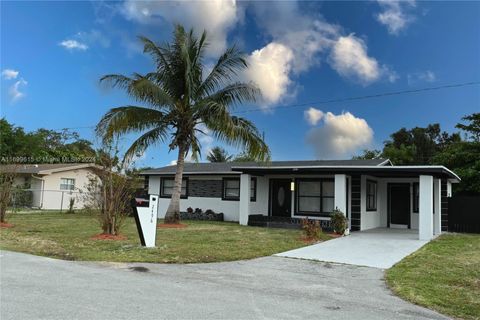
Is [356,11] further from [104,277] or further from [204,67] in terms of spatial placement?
[104,277]

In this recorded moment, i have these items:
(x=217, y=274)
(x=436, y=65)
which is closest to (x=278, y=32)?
(x=436, y=65)

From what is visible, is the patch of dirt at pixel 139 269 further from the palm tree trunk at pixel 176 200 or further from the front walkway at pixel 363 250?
the palm tree trunk at pixel 176 200

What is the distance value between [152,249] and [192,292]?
14.8ft

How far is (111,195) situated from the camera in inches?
511

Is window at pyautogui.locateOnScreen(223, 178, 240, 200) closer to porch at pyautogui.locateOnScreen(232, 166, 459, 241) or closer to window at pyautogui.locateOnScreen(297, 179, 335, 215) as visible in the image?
porch at pyautogui.locateOnScreen(232, 166, 459, 241)

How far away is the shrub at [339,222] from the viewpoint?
53.5 ft

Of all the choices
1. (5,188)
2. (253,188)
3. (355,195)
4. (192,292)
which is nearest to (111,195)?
(5,188)

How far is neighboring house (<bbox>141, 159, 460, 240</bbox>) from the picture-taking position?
59.9 feet

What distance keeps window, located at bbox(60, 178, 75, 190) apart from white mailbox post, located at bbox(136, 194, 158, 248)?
841 inches

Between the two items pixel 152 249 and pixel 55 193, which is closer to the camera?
pixel 152 249

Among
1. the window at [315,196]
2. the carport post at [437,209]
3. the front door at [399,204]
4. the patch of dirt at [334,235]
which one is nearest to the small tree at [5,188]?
the window at [315,196]

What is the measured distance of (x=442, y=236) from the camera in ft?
55.0

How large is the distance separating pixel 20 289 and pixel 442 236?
15035 millimetres

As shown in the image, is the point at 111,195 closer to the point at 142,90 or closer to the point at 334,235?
the point at 142,90
